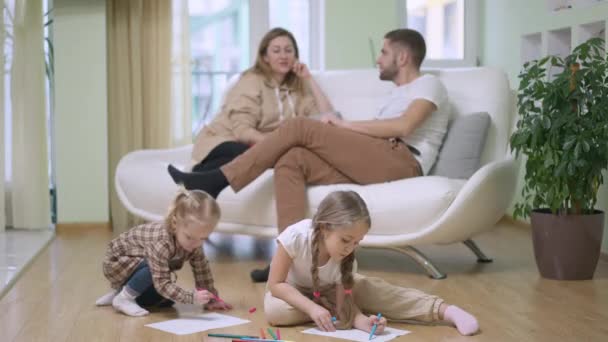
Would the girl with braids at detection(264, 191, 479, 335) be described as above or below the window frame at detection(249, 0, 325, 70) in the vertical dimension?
below

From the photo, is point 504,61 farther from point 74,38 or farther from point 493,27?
point 74,38

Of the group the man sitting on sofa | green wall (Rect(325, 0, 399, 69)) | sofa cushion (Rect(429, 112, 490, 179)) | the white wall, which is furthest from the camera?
green wall (Rect(325, 0, 399, 69))

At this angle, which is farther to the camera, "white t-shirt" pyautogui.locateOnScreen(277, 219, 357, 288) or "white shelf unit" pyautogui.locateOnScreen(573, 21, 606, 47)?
"white shelf unit" pyautogui.locateOnScreen(573, 21, 606, 47)

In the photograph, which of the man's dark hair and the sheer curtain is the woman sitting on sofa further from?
the sheer curtain

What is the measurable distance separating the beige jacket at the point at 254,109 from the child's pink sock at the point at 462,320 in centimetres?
171

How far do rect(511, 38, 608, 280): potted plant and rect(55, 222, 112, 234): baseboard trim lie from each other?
98.4 inches

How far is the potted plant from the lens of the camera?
10.7 ft

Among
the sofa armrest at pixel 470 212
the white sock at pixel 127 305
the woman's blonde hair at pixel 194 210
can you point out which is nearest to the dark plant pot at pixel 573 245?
the sofa armrest at pixel 470 212

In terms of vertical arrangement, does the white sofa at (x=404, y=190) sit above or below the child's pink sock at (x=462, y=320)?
above

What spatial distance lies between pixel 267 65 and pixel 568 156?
5.01 feet

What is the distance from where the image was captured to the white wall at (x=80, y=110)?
4.82 m

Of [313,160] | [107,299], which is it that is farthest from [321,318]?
[313,160]

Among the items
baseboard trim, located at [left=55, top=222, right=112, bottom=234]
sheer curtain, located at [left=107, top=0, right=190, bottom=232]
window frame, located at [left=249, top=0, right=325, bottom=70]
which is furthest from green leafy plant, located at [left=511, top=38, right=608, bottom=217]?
baseboard trim, located at [left=55, top=222, right=112, bottom=234]

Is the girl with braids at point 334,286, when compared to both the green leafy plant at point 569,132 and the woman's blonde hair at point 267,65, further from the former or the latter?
the woman's blonde hair at point 267,65
